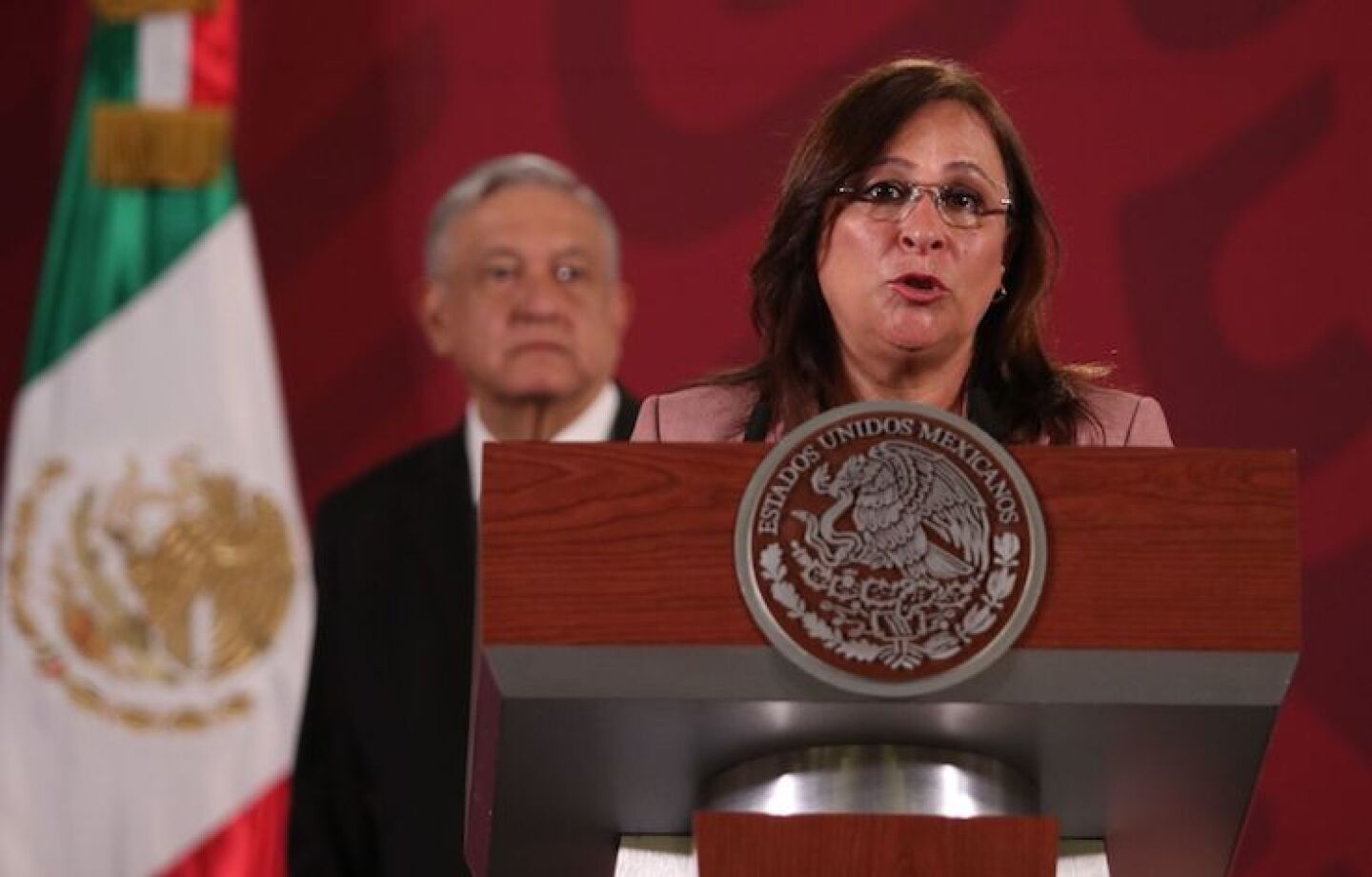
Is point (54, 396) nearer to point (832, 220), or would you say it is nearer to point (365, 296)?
point (365, 296)

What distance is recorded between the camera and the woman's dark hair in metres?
2.12

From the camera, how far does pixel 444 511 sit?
151 inches

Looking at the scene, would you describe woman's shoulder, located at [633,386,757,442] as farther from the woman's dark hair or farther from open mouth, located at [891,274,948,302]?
open mouth, located at [891,274,948,302]

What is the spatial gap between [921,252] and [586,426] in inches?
71.4

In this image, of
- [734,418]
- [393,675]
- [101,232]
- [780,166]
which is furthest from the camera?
Answer: [101,232]

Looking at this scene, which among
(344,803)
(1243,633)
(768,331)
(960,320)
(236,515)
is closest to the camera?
(1243,633)

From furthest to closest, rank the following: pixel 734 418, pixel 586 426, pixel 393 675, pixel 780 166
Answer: pixel 780 166
pixel 586 426
pixel 393 675
pixel 734 418

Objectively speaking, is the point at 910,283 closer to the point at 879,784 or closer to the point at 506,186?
the point at 879,784

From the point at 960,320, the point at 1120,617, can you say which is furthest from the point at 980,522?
the point at 960,320

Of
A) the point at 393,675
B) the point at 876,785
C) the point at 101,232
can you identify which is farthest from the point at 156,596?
the point at 876,785

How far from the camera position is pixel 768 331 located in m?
2.28

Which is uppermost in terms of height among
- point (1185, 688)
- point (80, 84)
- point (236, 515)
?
point (80, 84)

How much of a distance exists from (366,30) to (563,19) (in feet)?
1.17

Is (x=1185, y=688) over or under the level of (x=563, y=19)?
under
